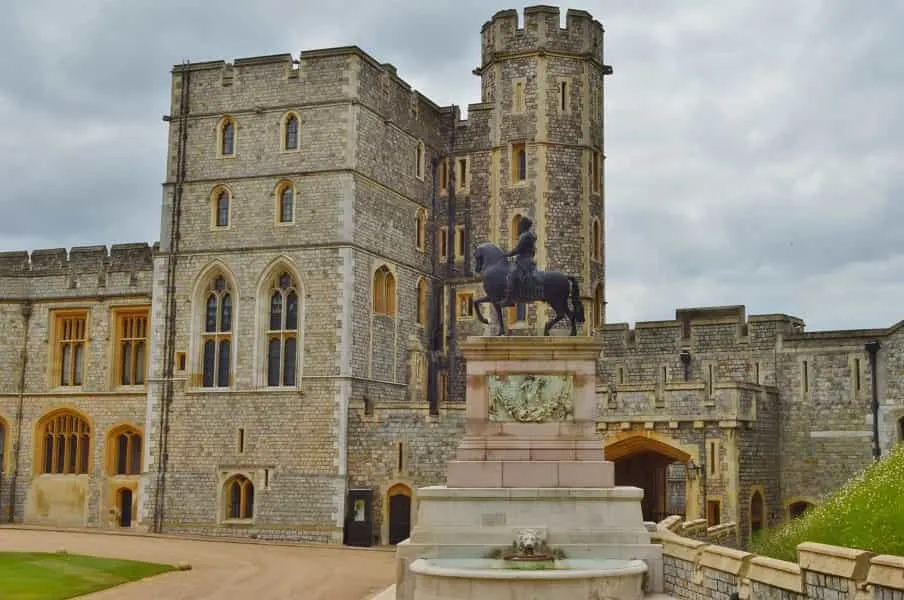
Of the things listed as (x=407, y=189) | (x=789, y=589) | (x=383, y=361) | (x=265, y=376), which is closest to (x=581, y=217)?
(x=407, y=189)

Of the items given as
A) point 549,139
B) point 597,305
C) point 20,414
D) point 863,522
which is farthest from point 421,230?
point 863,522

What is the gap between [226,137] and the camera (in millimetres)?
35594

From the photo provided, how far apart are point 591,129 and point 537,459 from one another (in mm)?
21257

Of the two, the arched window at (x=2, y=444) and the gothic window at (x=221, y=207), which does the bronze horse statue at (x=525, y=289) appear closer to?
the gothic window at (x=221, y=207)

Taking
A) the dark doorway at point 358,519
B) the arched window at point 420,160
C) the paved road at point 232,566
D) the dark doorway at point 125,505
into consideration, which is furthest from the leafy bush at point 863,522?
the dark doorway at point 125,505

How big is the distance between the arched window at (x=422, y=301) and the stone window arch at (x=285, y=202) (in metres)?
5.46

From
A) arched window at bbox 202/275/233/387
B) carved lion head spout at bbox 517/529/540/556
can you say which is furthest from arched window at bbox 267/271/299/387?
carved lion head spout at bbox 517/529/540/556

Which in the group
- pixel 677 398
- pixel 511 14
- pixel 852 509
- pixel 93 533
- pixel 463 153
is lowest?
pixel 93 533

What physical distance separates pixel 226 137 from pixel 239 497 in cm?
1106

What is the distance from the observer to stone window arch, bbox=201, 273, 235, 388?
3456 centimetres

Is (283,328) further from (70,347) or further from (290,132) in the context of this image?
(70,347)

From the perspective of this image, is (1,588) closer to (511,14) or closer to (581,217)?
(581,217)

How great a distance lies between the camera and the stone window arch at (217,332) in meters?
34.6

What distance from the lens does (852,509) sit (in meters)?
15.6
